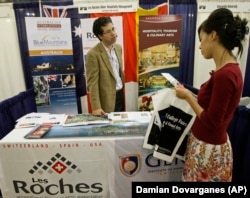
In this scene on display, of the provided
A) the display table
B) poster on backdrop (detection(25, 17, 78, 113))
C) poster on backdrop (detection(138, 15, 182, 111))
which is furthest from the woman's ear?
poster on backdrop (detection(25, 17, 78, 113))

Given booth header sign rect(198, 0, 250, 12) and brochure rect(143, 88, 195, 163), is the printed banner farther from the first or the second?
booth header sign rect(198, 0, 250, 12)

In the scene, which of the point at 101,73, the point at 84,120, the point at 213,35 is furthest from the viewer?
the point at 101,73

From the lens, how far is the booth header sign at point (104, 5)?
2.82m

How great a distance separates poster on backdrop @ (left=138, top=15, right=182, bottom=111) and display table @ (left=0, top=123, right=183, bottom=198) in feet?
5.71

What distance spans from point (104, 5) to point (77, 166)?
217 centimetres

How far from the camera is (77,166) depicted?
4.86 ft

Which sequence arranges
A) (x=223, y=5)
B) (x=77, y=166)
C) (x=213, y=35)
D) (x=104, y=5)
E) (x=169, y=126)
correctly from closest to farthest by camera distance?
(x=213, y=35) < (x=169, y=126) < (x=77, y=166) < (x=104, y=5) < (x=223, y=5)

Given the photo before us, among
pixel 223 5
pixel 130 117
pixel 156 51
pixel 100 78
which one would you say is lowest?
pixel 130 117

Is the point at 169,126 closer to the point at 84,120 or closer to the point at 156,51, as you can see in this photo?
the point at 84,120

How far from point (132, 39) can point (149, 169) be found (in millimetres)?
2019

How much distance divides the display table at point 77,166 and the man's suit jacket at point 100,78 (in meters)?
0.60

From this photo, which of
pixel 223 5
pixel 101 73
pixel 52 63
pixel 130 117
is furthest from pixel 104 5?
pixel 130 117

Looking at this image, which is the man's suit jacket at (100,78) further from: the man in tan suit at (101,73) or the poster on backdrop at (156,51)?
the poster on backdrop at (156,51)

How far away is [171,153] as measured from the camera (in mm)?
1320
